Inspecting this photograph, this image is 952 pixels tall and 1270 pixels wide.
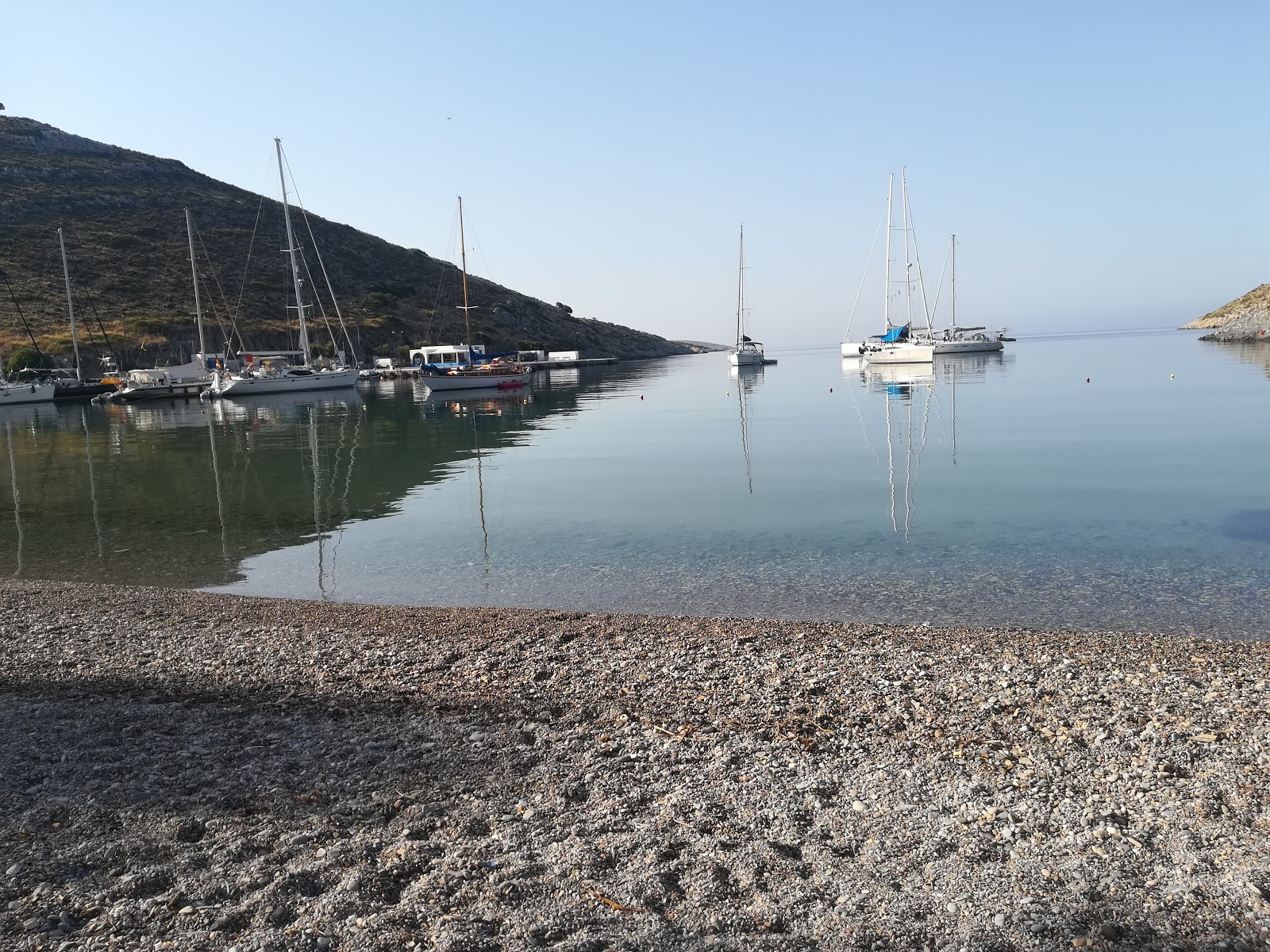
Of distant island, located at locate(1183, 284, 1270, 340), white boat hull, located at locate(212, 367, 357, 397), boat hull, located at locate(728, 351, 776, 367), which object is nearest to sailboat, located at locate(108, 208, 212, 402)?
white boat hull, located at locate(212, 367, 357, 397)

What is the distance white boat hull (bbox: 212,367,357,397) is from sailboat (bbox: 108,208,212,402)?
13.4 feet

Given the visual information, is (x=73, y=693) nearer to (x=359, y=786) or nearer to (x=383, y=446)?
(x=359, y=786)

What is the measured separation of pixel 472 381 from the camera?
61.6 m

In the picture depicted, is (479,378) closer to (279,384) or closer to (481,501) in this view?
(279,384)

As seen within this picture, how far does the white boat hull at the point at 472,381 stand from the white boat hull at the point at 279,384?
28.8 feet

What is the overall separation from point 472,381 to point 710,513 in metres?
46.9

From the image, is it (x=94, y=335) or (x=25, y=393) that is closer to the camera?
(x=25, y=393)

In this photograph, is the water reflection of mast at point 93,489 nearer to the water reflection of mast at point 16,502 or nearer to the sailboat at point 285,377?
the water reflection of mast at point 16,502

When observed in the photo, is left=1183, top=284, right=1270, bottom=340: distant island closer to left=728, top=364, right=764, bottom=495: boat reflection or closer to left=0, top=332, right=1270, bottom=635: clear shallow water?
left=728, top=364, right=764, bottom=495: boat reflection

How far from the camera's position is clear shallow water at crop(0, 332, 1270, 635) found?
1134cm

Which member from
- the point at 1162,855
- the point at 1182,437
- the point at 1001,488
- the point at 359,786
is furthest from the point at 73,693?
the point at 1182,437

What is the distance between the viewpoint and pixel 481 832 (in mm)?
4895

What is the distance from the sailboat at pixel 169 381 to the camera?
64.6 metres

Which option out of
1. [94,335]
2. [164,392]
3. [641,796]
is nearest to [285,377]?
[164,392]
